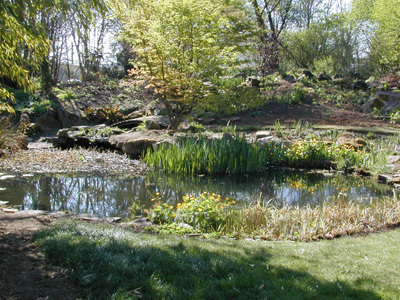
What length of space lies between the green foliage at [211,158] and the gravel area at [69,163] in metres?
0.92

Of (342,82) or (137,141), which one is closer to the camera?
(137,141)

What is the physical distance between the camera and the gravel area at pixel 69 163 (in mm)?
9984

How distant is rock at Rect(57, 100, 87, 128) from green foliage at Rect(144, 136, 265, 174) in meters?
7.67

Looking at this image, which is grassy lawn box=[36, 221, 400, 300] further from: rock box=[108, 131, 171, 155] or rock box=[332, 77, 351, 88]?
rock box=[332, 77, 351, 88]

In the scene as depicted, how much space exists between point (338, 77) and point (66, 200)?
18.8 m

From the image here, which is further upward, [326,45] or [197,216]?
[326,45]

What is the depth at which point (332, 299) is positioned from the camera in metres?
2.99

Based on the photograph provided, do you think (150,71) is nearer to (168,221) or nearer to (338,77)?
(168,221)

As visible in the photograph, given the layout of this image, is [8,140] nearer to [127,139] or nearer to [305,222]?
[127,139]

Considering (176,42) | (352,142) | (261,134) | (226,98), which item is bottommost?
(352,142)

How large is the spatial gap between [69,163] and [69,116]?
655 centimetres

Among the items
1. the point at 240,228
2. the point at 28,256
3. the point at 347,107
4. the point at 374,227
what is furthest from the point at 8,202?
the point at 347,107

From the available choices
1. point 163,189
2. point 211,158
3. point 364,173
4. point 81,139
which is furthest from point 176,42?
point 364,173

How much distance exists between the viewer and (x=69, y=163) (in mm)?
10672
